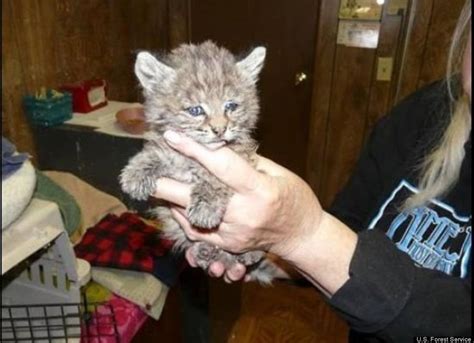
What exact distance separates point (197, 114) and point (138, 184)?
177 millimetres

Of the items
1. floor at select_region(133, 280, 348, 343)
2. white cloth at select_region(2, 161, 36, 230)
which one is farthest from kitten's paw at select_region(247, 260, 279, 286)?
floor at select_region(133, 280, 348, 343)

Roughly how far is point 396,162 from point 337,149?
2050 mm

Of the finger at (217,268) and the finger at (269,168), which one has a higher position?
the finger at (269,168)

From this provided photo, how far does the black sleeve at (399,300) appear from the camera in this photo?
2.11 feet

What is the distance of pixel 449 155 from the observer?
0.86 meters

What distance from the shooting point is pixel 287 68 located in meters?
2.57

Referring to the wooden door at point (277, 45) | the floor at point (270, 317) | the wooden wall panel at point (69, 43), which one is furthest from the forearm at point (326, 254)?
the wooden door at point (277, 45)


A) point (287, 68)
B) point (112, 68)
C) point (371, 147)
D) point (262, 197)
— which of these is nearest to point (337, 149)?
point (287, 68)

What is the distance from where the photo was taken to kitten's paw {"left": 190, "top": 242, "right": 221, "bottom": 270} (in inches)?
35.9

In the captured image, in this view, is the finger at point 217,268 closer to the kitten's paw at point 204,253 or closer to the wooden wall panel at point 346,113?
the kitten's paw at point 204,253

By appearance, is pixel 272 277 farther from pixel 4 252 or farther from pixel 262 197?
pixel 4 252

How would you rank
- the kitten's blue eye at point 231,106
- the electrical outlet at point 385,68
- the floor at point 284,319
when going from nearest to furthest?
the kitten's blue eye at point 231,106
the floor at point 284,319
the electrical outlet at point 385,68

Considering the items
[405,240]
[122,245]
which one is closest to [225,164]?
[405,240]

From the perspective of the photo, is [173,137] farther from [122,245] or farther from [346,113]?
[346,113]
